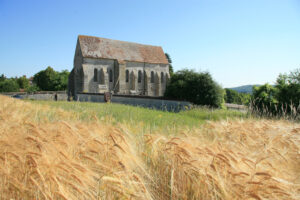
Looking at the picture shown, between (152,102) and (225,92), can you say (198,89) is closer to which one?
(225,92)

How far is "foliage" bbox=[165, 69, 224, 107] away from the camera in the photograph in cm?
2000

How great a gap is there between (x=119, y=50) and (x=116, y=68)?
400cm

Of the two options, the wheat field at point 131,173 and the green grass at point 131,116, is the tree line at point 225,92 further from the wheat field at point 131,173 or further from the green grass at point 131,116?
the wheat field at point 131,173

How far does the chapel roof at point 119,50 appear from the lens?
32.5m

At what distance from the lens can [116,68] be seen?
3384 centimetres

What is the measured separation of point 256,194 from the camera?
1502mm

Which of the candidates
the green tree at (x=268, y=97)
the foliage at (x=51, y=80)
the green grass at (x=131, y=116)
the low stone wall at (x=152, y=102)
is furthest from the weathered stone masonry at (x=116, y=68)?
the foliage at (x=51, y=80)

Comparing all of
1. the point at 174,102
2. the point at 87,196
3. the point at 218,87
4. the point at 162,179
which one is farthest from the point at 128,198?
the point at 218,87

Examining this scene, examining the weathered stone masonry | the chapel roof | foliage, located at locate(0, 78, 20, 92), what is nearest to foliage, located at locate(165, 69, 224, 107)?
the weathered stone masonry

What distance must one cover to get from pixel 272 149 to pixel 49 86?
61442 millimetres

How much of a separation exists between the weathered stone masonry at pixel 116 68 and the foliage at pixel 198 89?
11.5 meters

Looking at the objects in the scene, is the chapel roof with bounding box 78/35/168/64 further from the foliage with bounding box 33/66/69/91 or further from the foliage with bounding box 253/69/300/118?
the foliage with bounding box 33/66/69/91

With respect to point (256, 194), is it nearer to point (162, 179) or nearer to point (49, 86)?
point (162, 179)

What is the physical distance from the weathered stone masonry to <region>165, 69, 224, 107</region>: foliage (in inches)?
452
